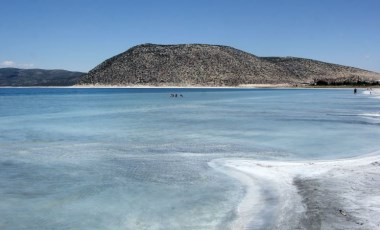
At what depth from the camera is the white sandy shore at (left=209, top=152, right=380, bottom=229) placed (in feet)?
22.6

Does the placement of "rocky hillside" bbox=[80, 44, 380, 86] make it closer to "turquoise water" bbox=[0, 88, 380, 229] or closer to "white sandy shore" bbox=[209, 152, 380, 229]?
"turquoise water" bbox=[0, 88, 380, 229]

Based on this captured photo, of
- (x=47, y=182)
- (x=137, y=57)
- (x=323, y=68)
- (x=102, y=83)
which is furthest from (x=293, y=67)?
(x=47, y=182)

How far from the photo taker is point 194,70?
14775 cm

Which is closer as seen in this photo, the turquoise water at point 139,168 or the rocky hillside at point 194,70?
the turquoise water at point 139,168

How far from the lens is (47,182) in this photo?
33.2 ft

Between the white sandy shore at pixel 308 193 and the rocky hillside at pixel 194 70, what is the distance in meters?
124

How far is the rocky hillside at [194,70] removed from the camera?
5684 inches

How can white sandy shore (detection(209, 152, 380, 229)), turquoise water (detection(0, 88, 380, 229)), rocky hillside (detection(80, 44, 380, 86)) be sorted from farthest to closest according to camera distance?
rocky hillside (detection(80, 44, 380, 86))
turquoise water (detection(0, 88, 380, 229))
white sandy shore (detection(209, 152, 380, 229))

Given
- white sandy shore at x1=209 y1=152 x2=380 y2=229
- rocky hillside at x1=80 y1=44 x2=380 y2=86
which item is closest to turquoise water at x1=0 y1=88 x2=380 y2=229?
white sandy shore at x1=209 y1=152 x2=380 y2=229

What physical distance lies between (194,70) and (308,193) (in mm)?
140142

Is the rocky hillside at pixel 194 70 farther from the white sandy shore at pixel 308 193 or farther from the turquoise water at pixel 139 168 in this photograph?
the white sandy shore at pixel 308 193

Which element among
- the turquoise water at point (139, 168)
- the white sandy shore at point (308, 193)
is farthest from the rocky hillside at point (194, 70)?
the white sandy shore at point (308, 193)

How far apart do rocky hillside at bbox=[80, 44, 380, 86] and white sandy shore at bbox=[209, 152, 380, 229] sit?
4870 inches

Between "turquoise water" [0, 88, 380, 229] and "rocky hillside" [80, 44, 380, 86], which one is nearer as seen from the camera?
"turquoise water" [0, 88, 380, 229]
